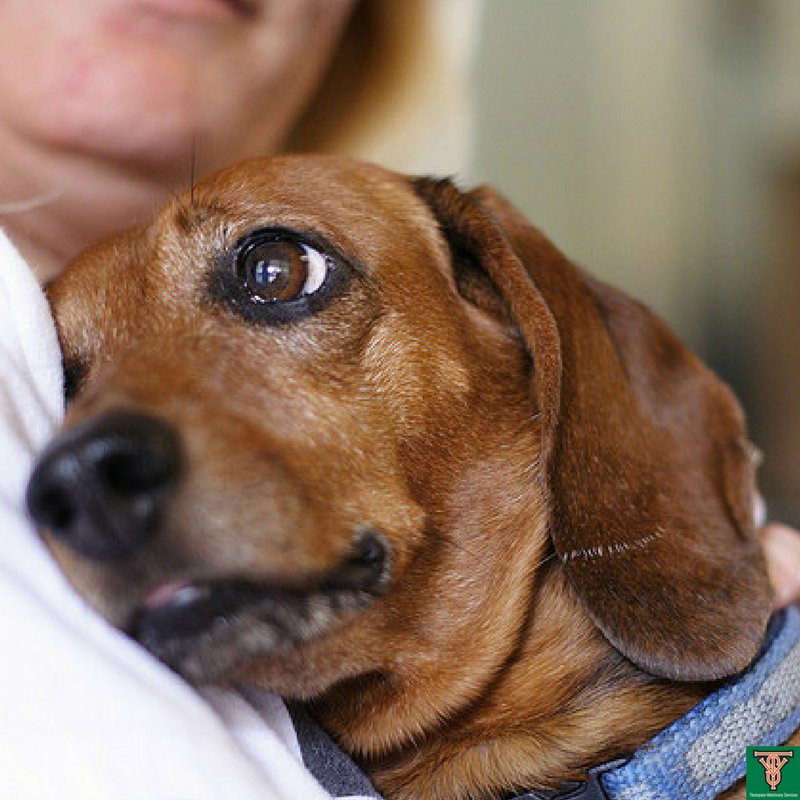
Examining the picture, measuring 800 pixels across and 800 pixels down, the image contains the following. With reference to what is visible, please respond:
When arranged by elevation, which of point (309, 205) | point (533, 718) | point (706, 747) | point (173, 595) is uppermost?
point (309, 205)

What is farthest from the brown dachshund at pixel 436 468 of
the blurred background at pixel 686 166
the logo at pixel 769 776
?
the blurred background at pixel 686 166

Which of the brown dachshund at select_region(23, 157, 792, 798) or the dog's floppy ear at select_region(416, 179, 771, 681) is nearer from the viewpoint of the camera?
the brown dachshund at select_region(23, 157, 792, 798)

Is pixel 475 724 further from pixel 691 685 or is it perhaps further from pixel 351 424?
pixel 351 424

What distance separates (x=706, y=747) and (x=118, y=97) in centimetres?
136

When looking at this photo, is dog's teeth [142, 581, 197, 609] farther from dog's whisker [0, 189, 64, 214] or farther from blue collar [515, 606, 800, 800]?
dog's whisker [0, 189, 64, 214]

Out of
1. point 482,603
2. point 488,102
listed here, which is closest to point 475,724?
point 482,603

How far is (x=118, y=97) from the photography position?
178 cm

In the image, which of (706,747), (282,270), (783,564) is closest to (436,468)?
(282,270)

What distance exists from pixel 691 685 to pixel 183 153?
1.28m

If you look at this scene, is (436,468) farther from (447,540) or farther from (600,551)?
(600,551)

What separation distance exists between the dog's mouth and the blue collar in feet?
1.27

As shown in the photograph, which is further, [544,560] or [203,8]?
[203,8]

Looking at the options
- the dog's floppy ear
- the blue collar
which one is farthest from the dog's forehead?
the blue collar

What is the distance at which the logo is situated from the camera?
1252mm
